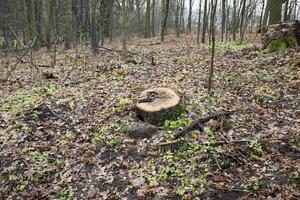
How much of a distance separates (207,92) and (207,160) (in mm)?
2833

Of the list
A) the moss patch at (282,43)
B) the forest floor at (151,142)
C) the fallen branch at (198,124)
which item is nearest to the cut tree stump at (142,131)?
the forest floor at (151,142)

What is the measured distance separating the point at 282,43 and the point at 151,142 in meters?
7.79

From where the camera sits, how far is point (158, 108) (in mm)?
6980

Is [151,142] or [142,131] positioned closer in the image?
[151,142]

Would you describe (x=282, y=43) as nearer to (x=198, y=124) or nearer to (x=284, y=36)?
(x=284, y=36)

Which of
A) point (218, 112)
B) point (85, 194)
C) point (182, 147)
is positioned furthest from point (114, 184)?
point (218, 112)

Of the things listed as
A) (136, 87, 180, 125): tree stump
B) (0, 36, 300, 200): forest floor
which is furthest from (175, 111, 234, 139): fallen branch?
(136, 87, 180, 125): tree stump

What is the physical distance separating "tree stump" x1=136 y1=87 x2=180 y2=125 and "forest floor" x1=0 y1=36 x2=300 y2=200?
237 millimetres

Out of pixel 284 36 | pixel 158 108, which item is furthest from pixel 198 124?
pixel 284 36

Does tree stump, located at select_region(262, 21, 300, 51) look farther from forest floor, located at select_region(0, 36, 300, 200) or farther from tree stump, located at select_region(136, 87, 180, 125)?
tree stump, located at select_region(136, 87, 180, 125)

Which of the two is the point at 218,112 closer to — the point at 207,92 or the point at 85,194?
the point at 207,92

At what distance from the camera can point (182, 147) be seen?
6273 millimetres

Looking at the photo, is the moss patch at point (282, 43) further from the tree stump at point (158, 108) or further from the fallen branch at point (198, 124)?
the tree stump at point (158, 108)

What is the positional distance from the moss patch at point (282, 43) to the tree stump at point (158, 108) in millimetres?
6294
